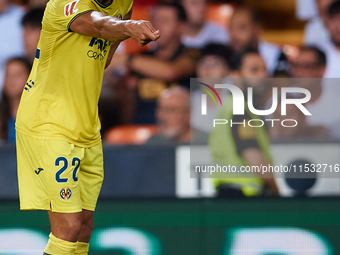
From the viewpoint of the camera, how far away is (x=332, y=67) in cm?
463

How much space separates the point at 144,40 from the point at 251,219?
76.8 inches

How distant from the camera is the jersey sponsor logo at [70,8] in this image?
2483 millimetres

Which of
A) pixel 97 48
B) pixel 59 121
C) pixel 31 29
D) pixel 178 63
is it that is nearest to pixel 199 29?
pixel 178 63

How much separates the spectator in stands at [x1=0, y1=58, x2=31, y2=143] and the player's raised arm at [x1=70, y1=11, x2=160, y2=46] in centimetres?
226

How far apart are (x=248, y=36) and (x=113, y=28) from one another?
8.54 ft

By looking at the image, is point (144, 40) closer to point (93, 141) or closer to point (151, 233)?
point (93, 141)

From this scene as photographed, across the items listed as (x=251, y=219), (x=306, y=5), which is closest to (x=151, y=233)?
(x=251, y=219)

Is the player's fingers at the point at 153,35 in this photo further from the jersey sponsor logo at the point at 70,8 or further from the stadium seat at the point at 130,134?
the stadium seat at the point at 130,134

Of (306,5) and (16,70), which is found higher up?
(306,5)

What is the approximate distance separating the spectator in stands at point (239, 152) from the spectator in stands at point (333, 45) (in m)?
0.91

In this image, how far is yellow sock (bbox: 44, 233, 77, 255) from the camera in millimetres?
2719

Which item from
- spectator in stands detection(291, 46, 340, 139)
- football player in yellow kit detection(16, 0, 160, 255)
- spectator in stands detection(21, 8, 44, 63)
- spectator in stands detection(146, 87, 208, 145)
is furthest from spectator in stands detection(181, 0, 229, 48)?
football player in yellow kit detection(16, 0, 160, 255)

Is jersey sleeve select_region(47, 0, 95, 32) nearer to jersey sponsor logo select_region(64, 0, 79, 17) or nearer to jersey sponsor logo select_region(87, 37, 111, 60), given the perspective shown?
jersey sponsor logo select_region(64, 0, 79, 17)

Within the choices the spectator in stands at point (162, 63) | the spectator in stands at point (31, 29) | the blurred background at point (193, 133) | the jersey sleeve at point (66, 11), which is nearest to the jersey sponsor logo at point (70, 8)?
the jersey sleeve at point (66, 11)
